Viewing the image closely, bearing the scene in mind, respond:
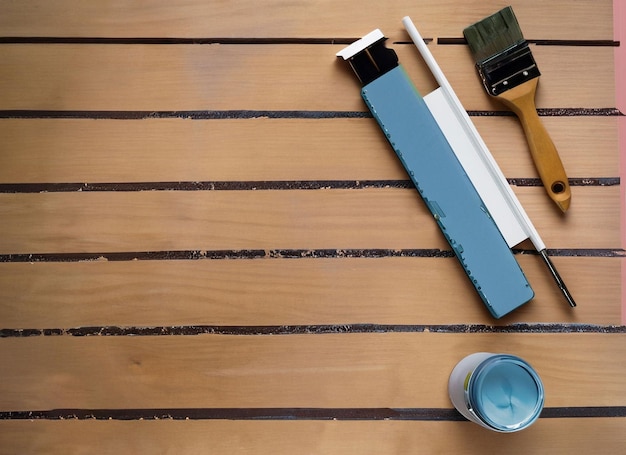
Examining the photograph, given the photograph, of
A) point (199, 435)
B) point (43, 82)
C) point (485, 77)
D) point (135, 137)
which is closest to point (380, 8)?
point (485, 77)

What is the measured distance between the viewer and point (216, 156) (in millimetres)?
958

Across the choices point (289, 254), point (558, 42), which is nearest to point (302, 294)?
point (289, 254)

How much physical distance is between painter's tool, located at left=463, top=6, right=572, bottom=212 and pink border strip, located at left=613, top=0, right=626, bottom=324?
0.34 feet

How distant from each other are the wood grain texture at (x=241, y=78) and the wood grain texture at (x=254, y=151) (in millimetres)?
34

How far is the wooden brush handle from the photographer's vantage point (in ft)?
3.05

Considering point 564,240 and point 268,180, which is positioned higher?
point 268,180

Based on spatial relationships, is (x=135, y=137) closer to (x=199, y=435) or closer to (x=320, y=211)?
(x=320, y=211)

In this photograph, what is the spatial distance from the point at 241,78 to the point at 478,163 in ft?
1.37

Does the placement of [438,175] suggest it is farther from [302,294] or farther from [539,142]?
[302,294]

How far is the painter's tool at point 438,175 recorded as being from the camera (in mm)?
925

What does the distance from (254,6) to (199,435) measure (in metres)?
0.72

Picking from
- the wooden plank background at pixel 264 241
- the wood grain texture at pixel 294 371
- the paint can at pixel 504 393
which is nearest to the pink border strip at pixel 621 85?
the wooden plank background at pixel 264 241

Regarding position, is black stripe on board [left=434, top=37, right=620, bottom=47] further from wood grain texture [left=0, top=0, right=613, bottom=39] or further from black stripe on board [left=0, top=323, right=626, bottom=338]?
black stripe on board [left=0, top=323, right=626, bottom=338]

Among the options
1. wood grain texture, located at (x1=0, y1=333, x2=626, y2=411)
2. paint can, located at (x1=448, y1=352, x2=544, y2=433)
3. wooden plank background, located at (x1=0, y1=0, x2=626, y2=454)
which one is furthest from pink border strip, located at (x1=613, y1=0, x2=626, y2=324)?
paint can, located at (x1=448, y1=352, x2=544, y2=433)
